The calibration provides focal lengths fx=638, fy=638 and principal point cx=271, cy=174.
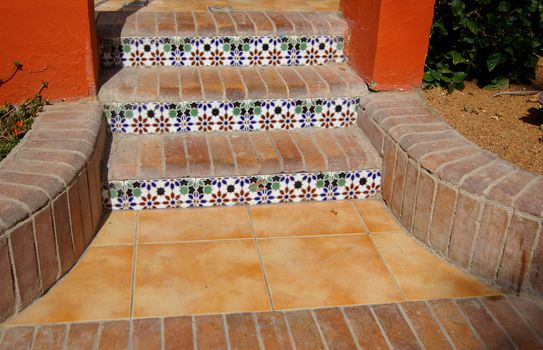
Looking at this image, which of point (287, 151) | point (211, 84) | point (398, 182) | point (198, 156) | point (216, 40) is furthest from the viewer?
point (216, 40)

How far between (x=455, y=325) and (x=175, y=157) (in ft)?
5.59

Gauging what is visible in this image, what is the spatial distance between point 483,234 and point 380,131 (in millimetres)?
941

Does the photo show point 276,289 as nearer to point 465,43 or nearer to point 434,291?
point 434,291

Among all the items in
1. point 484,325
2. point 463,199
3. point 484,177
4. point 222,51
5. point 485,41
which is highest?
point 485,41

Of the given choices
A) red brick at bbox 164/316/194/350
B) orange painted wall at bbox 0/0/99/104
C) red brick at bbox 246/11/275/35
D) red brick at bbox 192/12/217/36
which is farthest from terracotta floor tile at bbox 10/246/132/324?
red brick at bbox 246/11/275/35

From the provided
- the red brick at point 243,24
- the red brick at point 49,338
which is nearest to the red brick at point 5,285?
the red brick at point 49,338

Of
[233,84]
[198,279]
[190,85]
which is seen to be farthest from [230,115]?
[198,279]

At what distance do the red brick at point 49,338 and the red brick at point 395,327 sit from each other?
1.30m

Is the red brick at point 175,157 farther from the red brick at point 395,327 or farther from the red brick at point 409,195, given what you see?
the red brick at point 395,327

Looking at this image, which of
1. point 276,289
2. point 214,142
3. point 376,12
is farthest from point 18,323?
point 376,12

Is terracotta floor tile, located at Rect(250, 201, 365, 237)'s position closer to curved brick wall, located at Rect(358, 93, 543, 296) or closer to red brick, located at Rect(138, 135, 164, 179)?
curved brick wall, located at Rect(358, 93, 543, 296)

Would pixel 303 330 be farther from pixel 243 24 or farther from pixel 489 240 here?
pixel 243 24

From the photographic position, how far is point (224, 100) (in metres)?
3.78

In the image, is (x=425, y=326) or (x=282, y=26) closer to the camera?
(x=425, y=326)
